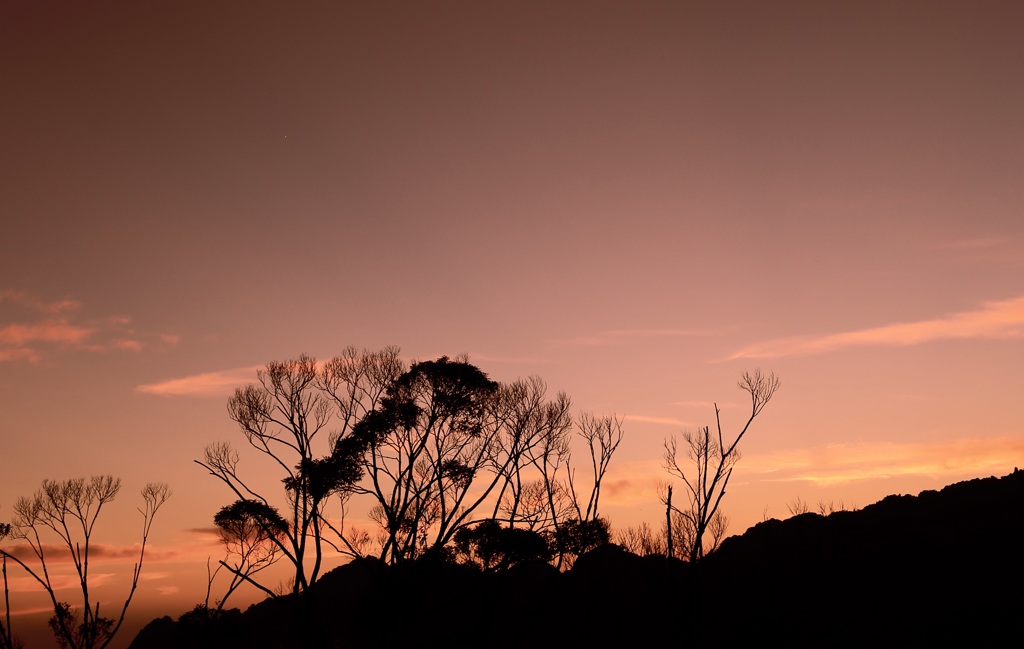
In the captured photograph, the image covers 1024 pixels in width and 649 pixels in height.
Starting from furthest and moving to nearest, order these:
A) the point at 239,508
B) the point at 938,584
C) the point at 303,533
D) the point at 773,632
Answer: the point at 938,584, the point at 773,632, the point at 239,508, the point at 303,533

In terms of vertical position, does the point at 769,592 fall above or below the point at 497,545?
below

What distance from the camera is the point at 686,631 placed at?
39.0 meters

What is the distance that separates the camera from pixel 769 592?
2189 inches

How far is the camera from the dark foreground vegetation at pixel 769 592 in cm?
3697

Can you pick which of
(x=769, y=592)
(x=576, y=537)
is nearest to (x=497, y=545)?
(x=576, y=537)

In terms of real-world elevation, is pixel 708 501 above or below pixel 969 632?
above

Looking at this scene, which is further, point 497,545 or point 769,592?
point 769,592

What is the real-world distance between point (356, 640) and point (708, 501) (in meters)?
30.6

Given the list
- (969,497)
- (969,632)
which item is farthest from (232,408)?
(969,497)

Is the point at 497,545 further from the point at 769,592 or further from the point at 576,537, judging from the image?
the point at 769,592

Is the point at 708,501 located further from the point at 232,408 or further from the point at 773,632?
the point at 232,408

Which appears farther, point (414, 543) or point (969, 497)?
point (969, 497)

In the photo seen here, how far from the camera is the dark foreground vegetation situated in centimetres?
3697

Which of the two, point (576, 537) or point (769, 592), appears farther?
point (769, 592)
